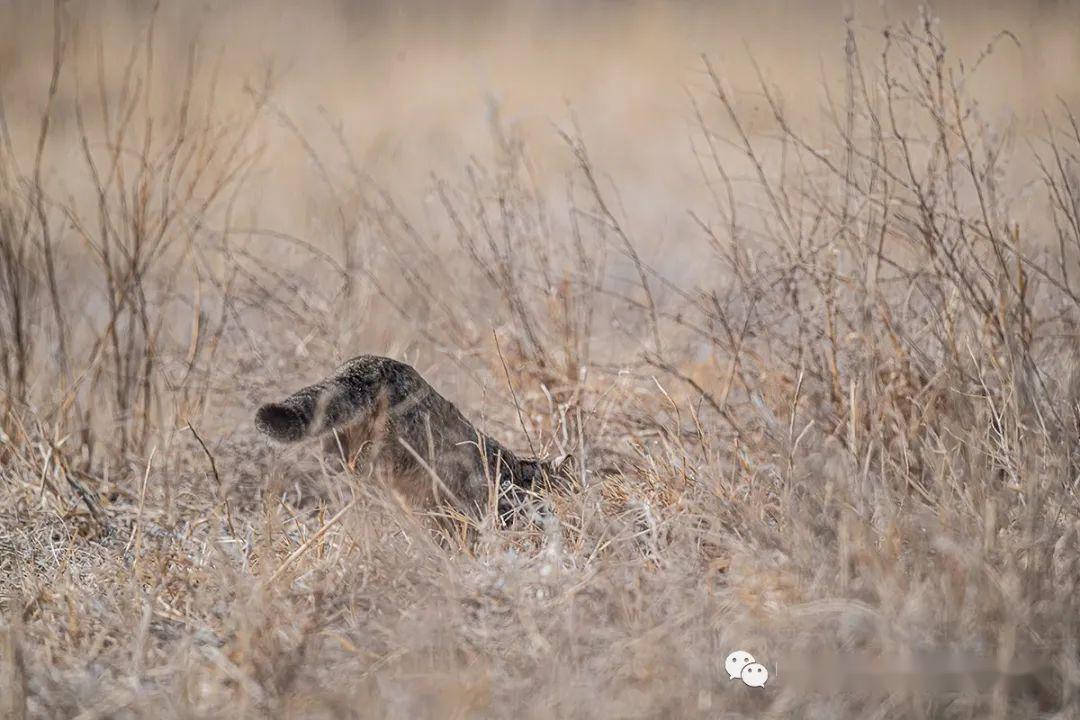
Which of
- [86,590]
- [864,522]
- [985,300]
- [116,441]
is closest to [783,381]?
[985,300]

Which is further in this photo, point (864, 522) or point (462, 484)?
point (462, 484)

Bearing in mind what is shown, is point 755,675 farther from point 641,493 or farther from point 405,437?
point 405,437

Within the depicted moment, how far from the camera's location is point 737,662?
6.52 ft

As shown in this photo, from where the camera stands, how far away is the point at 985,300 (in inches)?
110

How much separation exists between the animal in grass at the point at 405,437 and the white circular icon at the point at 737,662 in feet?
2.41

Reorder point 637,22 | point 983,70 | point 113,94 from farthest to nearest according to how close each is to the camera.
→ point 637,22
point 113,94
point 983,70

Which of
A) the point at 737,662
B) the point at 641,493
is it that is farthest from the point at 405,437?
the point at 737,662

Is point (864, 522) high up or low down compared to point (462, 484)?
up

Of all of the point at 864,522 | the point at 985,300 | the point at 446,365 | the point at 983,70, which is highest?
the point at 983,70

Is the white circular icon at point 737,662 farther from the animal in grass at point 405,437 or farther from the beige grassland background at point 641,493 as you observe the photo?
the animal in grass at point 405,437

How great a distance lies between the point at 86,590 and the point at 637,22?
1159 centimetres

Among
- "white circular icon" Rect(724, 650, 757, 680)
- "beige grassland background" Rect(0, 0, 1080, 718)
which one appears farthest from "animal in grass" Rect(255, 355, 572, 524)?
"white circular icon" Rect(724, 650, 757, 680)

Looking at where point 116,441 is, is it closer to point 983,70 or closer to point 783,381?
point 783,381

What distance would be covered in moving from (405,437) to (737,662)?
3.45ft
